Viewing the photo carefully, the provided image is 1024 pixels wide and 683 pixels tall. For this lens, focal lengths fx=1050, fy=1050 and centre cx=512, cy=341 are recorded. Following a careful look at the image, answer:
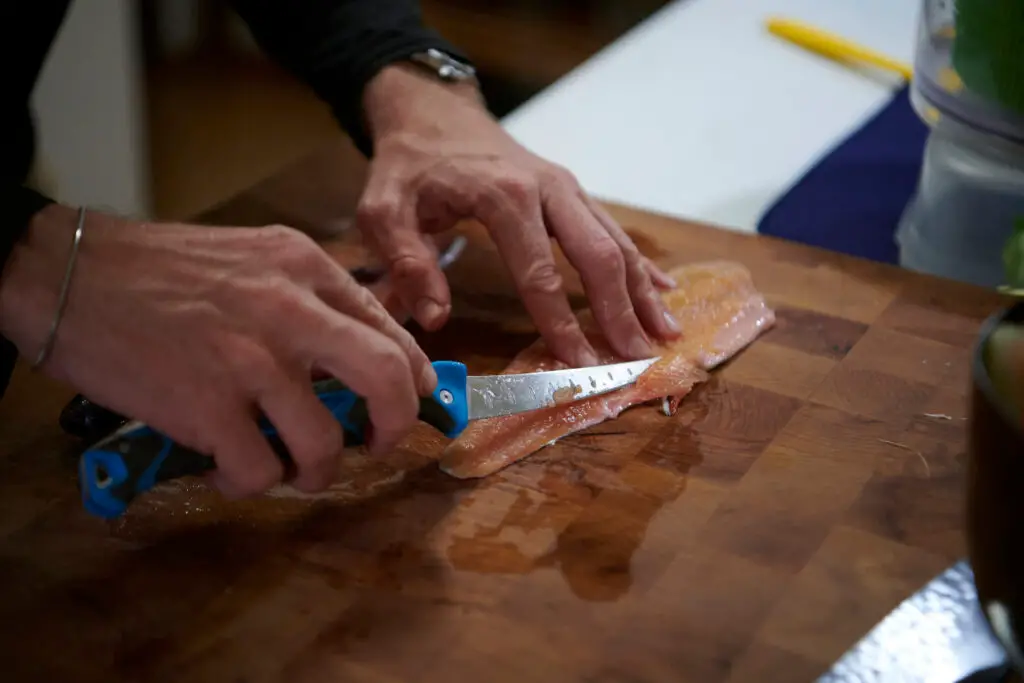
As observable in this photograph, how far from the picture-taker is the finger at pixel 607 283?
1.06 meters

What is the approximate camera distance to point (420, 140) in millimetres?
1152

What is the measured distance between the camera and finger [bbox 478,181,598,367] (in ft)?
3.44

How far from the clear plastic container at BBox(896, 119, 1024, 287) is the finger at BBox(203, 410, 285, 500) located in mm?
815

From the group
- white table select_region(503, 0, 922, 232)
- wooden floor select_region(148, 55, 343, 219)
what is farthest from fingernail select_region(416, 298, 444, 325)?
wooden floor select_region(148, 55, 343, 219)

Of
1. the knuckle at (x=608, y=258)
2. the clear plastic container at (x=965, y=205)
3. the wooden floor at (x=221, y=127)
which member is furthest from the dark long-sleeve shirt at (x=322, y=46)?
the wooden floor at (x=221, y=127)

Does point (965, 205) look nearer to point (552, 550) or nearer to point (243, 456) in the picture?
point (552, 550)

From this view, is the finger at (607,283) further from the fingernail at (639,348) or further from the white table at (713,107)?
the white table at (713,107)

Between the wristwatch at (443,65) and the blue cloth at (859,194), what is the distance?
→ 411 millimetres

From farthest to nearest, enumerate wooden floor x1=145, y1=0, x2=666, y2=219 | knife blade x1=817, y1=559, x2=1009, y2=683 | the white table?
wooden floor x1=145, y1=0, x2=666, y2=219
the white table
knife blade x1=817, y1=559, x2=1009, y2=683

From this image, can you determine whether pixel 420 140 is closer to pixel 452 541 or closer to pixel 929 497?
pixel 452 541

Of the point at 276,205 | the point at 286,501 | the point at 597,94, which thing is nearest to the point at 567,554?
the point at 286,501

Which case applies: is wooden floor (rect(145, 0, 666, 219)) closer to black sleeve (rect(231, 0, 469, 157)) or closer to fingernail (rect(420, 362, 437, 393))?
black sleeve (rect(231, 0, 469, 157))

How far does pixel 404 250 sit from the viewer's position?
3.43 feet

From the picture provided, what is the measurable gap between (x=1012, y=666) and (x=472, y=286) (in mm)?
684
